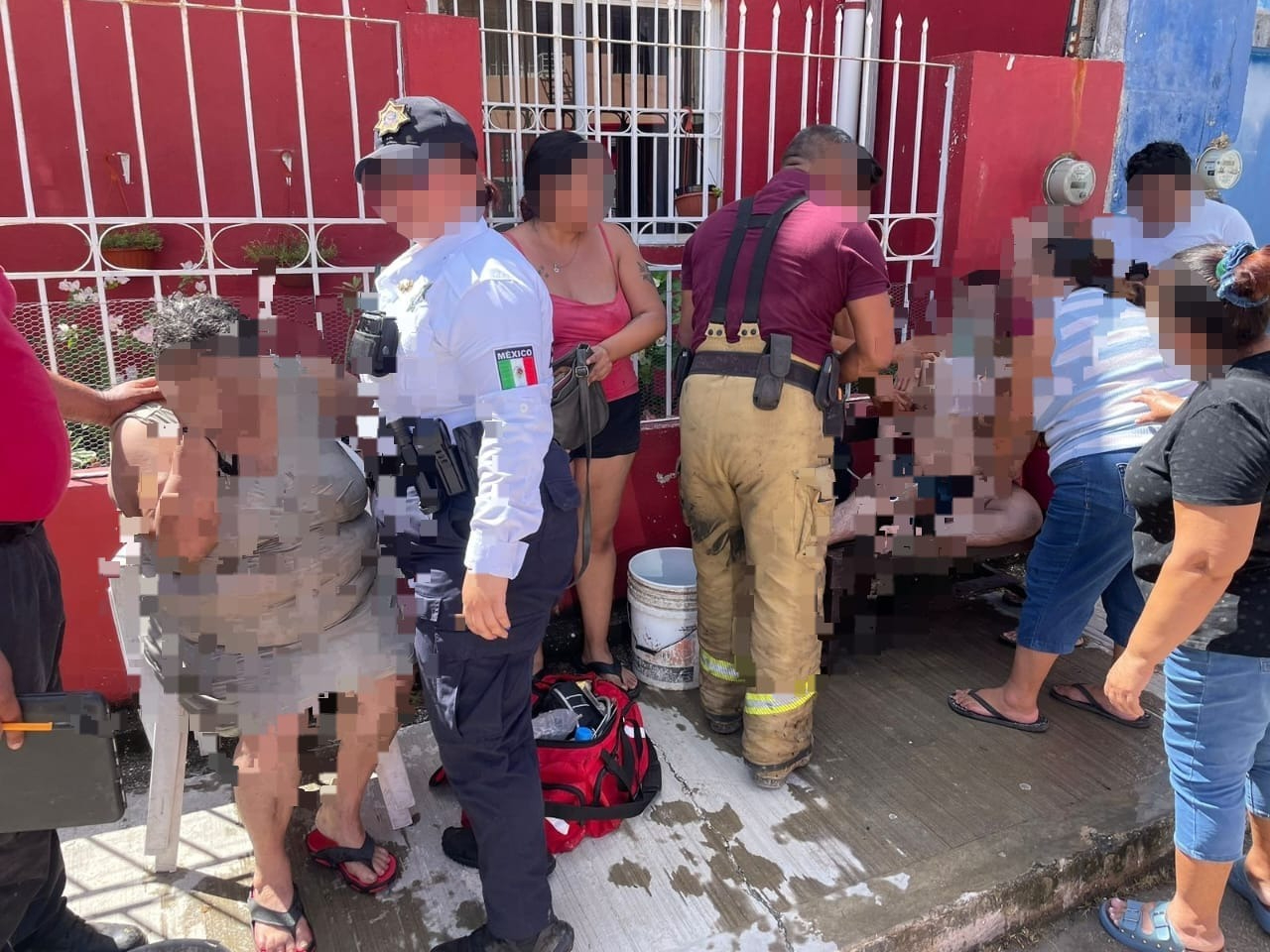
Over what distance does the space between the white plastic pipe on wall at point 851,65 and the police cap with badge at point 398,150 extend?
11.1 feet

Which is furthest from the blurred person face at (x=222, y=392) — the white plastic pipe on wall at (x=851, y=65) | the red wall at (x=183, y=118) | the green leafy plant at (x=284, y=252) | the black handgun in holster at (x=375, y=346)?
the white plastic pipe on wall at (x=851, y=65)

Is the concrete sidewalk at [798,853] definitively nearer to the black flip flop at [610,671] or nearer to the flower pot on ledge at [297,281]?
the black flip flop at [610,671]

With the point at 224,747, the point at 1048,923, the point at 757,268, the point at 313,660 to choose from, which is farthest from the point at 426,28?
the point at 1048,923

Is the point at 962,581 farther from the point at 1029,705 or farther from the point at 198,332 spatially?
the point at 198,332

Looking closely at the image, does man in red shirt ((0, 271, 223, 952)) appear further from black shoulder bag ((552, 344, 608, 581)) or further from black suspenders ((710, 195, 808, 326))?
black suspenders ((710, 195, 808, 326))

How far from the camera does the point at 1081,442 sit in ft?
9.63

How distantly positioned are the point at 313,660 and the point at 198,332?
785mm

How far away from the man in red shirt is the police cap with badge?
0.58 m

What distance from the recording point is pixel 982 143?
4.22 metres

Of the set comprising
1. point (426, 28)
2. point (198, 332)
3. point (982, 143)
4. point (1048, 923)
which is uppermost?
point (426, 28)

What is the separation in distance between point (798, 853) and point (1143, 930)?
910 millimetres

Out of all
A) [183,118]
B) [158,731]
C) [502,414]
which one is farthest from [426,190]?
[183,118]

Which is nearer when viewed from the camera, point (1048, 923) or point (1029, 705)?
point (1048, 923)

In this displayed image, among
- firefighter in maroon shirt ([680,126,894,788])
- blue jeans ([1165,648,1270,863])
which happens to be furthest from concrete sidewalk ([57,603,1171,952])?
blue jeans ([1165,648,1270,863])
